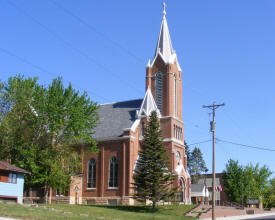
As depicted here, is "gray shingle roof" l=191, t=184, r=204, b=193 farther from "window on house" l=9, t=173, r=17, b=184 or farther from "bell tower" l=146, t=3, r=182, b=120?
"window on house" l=9, t=173, r=17, b=184

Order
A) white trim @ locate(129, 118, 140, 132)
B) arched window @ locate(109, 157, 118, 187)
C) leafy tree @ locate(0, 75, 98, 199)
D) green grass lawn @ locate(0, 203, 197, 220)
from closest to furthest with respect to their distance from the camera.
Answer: green grass lawn @ locate(0, 203, 197, 220)
leafy tree @ locate(0, 75, 98, 199)
arched window @ locate(109, 157, 118, 187)
white trim @ locate(129, 118, 140, 132)

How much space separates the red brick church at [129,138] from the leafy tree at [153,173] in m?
8.37

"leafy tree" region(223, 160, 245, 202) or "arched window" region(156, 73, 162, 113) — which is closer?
"arched window" region(156, 73, 162, 113)

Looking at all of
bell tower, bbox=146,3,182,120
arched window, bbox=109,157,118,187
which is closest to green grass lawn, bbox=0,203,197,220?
arched window, bbox=109,157,118,187

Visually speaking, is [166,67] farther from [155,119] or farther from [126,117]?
[155,119]

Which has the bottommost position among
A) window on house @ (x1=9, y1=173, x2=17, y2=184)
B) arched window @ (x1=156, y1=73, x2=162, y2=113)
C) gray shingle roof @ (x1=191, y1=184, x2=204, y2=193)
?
gray shingle roof @ (x1=191, y1=184, x2=204, y2=193)

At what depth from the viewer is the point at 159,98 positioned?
55344mm

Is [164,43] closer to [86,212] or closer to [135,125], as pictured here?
[135,125]

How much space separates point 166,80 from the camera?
182 ft

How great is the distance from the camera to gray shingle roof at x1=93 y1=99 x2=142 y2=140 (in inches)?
2067

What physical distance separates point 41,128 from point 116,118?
54.9ft

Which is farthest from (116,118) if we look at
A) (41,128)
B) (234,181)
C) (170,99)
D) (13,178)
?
(234,181)

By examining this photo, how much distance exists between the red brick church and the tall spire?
15 cm

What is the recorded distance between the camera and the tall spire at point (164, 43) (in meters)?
58.4
